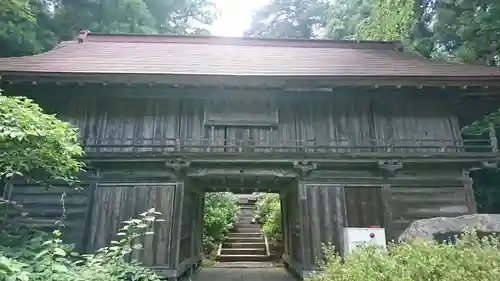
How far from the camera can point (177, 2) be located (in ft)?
62.2

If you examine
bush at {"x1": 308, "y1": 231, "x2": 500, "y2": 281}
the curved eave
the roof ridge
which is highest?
the roof ridge

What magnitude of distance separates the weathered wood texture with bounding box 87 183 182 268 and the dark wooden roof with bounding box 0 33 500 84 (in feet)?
7.85

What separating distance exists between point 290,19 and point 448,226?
25218 millimetres

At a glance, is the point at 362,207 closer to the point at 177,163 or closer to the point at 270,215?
the point at 177,163

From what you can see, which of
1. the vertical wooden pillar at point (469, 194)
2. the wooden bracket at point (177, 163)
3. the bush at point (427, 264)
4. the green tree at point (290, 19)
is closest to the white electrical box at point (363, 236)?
the vertical wooden pillar at point (469, 194)

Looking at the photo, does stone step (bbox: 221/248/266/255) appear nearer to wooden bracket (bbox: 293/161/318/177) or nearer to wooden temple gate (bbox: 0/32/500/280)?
wooden temple gate (bbox: 0/32/500/280)

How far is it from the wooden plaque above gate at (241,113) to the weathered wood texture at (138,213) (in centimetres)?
170

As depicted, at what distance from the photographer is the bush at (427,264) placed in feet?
9.18

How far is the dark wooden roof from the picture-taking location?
7.25 meters

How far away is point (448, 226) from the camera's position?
5383 millimetres

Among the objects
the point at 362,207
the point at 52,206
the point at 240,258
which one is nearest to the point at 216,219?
the point at 240,258

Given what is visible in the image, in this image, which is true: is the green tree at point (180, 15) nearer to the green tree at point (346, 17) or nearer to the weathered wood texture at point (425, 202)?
the green tree at point (346, 17)

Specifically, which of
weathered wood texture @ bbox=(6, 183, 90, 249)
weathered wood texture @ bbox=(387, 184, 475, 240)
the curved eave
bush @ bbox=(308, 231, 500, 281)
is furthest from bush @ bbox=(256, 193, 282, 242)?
bush @ bbox=(308, 231, 500, 281)

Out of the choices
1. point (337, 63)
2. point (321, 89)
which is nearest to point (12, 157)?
point (321, 89)
